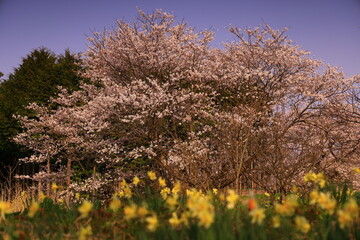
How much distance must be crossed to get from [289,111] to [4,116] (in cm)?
1230

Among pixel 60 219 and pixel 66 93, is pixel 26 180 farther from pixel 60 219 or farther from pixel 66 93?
pixel 60 219

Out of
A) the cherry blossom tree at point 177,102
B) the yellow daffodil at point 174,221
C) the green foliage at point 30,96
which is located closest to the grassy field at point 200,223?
the yellow daffodil at point 174,221

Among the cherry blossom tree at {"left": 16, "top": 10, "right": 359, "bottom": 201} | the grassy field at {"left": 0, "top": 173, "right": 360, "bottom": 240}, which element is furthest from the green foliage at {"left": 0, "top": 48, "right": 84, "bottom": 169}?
the grassy field at {"left": 0, "top": 173, "right": 360, "bottom": 240}

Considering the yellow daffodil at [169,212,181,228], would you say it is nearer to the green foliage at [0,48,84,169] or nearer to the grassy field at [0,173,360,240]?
the grassy field at [0,173,360,240]

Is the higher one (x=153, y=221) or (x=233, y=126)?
(x=233, y=126)

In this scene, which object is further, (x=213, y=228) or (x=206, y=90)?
(x=206, y=90)

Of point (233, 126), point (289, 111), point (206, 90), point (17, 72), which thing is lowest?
point (233, 126)

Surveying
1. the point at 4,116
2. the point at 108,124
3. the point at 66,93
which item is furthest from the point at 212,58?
the point at 4,116

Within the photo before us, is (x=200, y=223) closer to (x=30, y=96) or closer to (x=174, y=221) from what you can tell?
(x=174, y=221)

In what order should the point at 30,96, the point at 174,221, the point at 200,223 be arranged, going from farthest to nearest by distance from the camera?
the point at 30,96 → the point at 174,221 → the point at 200,223

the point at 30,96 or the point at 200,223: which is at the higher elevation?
the point at 30,96

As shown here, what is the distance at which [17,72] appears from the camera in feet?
63.8

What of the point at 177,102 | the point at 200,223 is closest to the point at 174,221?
the point at 200,223

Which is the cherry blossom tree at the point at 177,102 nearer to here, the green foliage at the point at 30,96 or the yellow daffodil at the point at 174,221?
the green foliage at the point at 30,96
